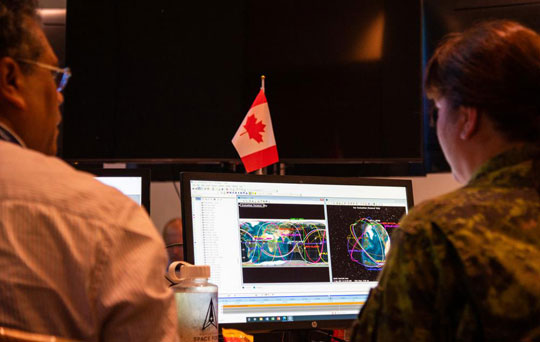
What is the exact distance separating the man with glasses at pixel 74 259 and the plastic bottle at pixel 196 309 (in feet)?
1.64

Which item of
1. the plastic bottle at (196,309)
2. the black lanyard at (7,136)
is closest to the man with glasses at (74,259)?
the black lanyard at (7,136)

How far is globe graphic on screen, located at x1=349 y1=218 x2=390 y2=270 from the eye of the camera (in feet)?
5.98

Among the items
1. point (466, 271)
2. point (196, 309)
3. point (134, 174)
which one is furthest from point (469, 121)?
point (134, 174)

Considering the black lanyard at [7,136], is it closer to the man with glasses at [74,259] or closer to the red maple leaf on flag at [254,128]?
the man with glasses at [74,259]

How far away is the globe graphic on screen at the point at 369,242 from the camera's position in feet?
5.98

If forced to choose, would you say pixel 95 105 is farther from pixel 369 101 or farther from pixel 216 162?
pixel 369 101

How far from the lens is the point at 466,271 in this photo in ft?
2.97

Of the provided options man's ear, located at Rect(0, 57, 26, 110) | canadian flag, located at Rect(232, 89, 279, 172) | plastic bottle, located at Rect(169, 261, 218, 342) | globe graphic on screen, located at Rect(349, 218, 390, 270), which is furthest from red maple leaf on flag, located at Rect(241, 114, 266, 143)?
man's ear, located at Rect(0, 57, 26, 110)

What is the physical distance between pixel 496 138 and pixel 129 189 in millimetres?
974

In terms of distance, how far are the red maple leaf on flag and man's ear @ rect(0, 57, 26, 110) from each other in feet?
A: 3.89

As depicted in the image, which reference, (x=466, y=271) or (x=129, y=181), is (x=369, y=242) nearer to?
(x=129, y=181)

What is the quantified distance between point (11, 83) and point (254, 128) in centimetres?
122

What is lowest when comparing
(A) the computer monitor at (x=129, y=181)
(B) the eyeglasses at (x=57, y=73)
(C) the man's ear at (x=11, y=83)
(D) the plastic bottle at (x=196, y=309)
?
(D) the plastic bottle at (x=196, y=309)

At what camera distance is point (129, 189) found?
1697mm
